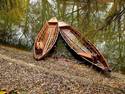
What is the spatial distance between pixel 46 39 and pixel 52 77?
4296 millimetres

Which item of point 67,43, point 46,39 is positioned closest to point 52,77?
point 67,43

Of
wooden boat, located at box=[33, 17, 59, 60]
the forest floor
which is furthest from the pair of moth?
the forest floor

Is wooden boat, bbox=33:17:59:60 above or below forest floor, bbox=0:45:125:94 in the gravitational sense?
above

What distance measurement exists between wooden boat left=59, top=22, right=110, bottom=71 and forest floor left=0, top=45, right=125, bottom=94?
0.34 m

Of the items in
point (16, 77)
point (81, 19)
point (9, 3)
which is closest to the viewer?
point (81, 19)

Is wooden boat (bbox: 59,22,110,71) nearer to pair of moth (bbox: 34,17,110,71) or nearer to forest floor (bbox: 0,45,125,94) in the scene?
pair of moth (bbox: 34,17,110,71)

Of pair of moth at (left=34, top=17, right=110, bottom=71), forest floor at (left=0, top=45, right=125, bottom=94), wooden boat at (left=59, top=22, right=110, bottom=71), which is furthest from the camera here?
pair of moth at (left=34, top=17, right=110, bottom=71)

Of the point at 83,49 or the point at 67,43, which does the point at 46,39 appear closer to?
the point at 67,43

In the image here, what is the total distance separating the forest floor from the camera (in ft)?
32.9

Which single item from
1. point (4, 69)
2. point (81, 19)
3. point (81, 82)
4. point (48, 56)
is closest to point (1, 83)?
point (4, 69)

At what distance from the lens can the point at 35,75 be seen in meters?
11.2

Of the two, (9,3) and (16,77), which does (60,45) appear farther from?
(16,77)

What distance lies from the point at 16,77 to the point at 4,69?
99cm

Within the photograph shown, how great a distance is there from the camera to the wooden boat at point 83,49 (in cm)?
1315
